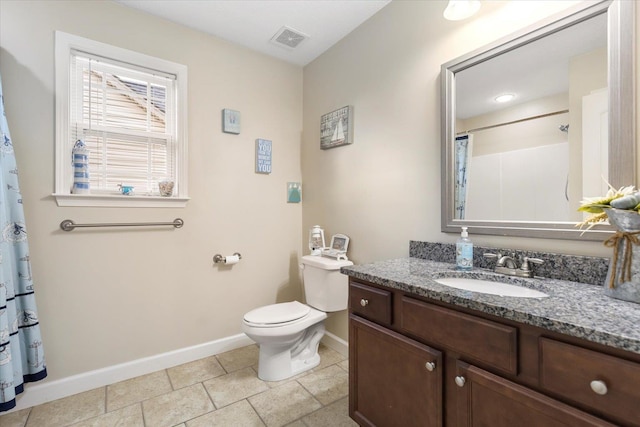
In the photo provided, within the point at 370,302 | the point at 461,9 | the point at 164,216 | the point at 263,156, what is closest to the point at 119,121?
the point at 164,216

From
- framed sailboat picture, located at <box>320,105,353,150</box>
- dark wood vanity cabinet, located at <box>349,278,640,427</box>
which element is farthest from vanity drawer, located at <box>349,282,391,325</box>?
framed sailboat picture, located at <box>320,105,353,150</box>

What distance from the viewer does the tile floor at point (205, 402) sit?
5.14ft

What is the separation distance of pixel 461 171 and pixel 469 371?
3.24 ft

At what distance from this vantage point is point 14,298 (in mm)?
→ 1549

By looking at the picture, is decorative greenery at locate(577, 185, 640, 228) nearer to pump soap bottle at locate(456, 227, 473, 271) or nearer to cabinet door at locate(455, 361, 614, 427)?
pump soap bottle at locate(456, 227, 473, 271)

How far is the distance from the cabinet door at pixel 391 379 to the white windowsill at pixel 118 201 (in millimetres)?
1523

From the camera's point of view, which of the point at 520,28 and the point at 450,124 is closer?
the point at 520,28

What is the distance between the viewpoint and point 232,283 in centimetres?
241

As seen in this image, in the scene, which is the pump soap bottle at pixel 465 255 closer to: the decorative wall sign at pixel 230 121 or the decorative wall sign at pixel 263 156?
the decorative wall sign at pixel 263 156

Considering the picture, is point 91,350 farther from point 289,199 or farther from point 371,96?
point 371,96

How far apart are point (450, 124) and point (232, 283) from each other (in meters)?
1.95

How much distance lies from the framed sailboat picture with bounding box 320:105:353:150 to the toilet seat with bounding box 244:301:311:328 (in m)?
1.28

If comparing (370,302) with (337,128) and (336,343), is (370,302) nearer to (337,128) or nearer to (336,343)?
(336,343)

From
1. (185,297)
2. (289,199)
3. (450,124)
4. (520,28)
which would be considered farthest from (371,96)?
(185,297)
